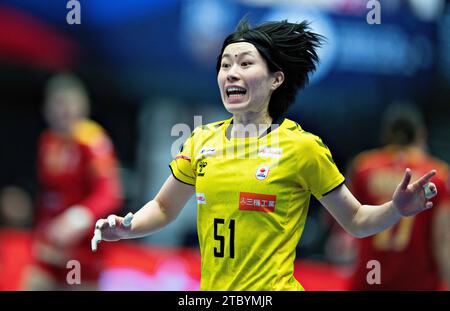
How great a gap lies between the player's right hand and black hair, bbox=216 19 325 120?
0.92m

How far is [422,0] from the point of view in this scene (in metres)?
11.7

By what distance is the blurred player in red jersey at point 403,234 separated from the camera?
6785 millimetres

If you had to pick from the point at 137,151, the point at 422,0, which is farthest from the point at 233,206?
the point at 422,0

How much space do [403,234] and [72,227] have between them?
2.93 metres

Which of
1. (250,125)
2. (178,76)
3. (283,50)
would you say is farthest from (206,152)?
(178,76)

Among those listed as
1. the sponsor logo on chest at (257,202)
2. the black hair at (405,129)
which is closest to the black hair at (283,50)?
the sponsor logo on chest at (257,202)

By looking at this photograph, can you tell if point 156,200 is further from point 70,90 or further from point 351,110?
point 351,110

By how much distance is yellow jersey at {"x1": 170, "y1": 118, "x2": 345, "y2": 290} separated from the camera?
3891mm

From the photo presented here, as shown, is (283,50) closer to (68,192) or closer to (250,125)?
(250,125)

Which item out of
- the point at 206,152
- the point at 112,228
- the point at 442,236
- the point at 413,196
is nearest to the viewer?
the point at 413,196

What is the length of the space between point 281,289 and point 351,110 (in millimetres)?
8274

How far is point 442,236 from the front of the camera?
6660mm

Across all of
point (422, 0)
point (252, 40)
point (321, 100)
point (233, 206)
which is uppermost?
point (422, 0)

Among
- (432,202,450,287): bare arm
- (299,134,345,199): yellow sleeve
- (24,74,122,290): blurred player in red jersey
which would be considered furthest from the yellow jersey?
(24,74,122,290): blurred player in red jersey
